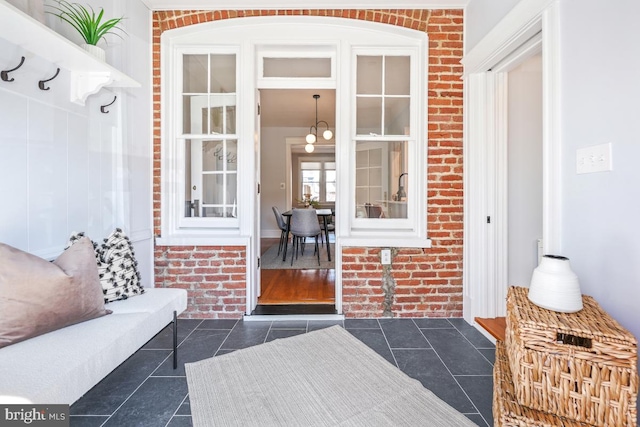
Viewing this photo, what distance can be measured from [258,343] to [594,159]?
93.8 inches

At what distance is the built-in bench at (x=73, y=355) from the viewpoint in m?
1.09

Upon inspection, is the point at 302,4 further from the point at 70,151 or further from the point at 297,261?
the point at 297,261

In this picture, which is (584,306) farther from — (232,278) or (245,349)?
(232,278)

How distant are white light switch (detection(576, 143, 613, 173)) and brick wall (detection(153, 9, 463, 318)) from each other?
1334 mm

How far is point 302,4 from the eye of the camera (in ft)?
9.10

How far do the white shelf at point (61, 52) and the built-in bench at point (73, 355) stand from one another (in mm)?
1448

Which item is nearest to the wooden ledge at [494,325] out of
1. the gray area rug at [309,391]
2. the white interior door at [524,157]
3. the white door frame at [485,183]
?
the white door frame at [485,183]

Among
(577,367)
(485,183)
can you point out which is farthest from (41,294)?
(485,183)

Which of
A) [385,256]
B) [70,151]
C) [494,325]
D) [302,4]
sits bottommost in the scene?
[494,325]

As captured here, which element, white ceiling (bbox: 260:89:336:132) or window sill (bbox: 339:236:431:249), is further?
white ceiling (bbox: 260:89:336:132)

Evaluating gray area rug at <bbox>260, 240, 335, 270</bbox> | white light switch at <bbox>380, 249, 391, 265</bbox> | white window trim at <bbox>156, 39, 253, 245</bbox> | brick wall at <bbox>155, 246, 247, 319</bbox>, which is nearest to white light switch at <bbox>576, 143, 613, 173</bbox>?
white light switch at <bbox>380, 249, 391, 265</bbox>

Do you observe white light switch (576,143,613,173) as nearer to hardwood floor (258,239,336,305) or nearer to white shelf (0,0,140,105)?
hardwood floor (258,239,336,305)

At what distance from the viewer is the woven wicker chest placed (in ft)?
3.33

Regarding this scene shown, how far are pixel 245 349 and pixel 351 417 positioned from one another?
1.03 metres
